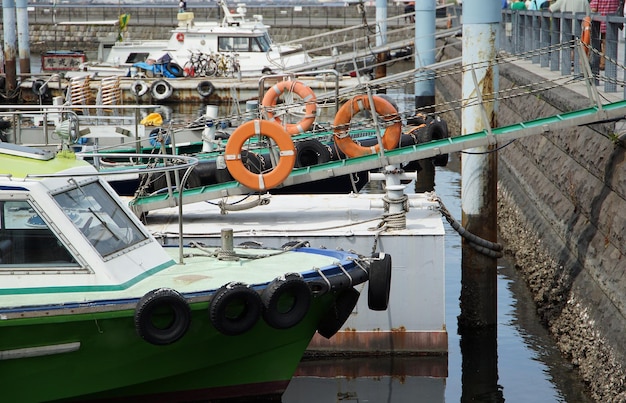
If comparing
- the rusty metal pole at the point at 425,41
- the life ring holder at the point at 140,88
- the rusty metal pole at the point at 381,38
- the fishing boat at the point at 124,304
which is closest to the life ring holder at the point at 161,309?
the fishing boat at the point at 124,304

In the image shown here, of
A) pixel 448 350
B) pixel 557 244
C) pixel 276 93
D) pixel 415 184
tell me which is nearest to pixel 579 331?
pixel 448 350

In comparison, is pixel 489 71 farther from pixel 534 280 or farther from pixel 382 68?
pixel 382 68

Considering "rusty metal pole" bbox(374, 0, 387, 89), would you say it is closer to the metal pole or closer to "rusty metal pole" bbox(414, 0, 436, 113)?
the metal pole

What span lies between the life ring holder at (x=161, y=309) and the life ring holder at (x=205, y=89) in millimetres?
23729

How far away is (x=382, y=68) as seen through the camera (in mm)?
34031

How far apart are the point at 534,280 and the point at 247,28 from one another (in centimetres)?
2235

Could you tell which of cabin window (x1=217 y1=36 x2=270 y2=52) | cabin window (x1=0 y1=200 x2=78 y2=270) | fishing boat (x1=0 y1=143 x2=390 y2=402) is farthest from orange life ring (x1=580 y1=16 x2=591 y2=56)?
cabin window (x1=217 y1=36 x2=270 y2=52)

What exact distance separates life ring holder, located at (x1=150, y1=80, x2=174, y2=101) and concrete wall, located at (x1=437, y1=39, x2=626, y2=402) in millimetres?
16551

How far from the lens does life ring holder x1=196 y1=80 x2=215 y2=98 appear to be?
3112 cm

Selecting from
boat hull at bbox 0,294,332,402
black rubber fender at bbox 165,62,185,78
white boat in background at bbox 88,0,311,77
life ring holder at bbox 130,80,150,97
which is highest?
white boat in background at bbox 88,0,311,77

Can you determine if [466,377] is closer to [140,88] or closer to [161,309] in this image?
[161,309]

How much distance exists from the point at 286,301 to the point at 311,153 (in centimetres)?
477

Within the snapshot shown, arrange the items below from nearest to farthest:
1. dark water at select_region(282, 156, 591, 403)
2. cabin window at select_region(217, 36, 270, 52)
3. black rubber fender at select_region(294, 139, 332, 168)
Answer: dark water at select_region(282, 156, 591, 403) → black rubber fender at select_region(294, 139, 332, 168) → cabin window at select_region(217, 36, 270, 52)

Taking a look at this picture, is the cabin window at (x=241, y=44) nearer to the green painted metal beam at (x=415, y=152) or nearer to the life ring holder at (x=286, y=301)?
the green painted metal beam at (x=415, y=152)
